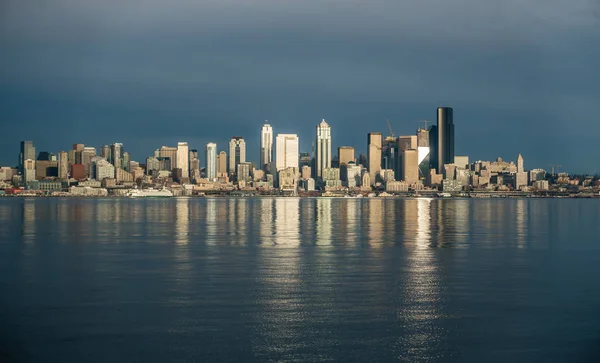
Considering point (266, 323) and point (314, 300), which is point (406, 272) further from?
point (266, 323)

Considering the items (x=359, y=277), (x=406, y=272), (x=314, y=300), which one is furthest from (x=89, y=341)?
(x=406, y=272)

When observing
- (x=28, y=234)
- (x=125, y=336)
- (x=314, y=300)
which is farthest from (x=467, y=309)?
(x=28, y=234)

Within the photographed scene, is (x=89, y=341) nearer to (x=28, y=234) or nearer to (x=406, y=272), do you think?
(x=406, y=272)

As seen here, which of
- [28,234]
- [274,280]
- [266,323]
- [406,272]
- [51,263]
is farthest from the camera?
[28,234]

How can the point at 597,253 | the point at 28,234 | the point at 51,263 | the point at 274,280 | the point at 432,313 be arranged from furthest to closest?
1. the point at 28,234
2. the point at 597,253
3. the point at 51,263
4. the point at 274,280
5. the point at 432,313

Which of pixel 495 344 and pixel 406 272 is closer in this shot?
pixel 495 344

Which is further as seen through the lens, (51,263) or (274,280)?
(51,263)
